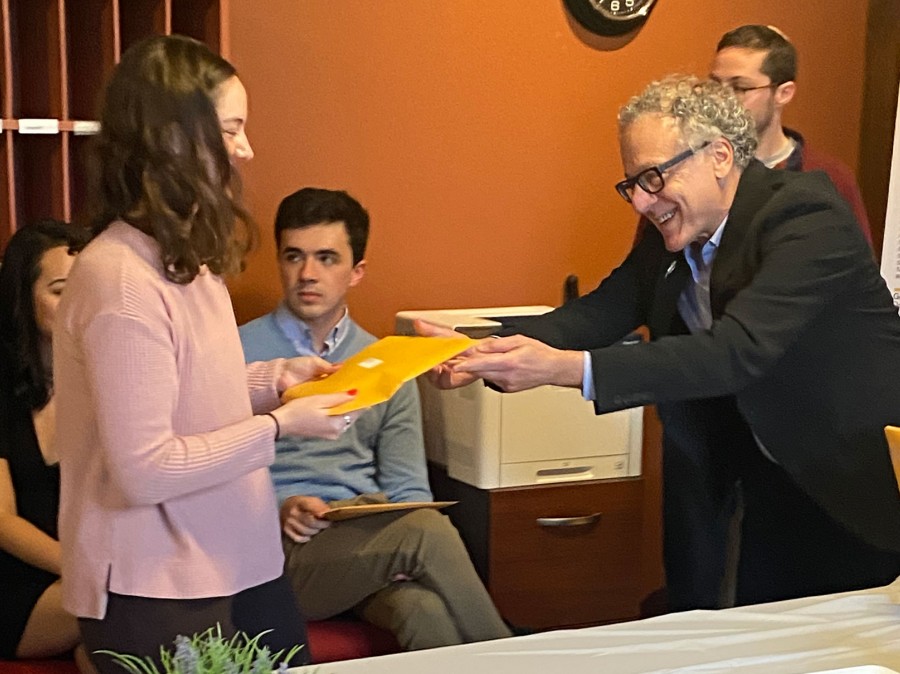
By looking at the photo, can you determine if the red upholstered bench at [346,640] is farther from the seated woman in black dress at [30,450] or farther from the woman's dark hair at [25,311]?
the woman's dark hair at [25,311]

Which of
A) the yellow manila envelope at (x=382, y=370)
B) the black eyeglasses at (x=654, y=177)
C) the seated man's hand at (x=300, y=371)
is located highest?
the black eyeglasses at (x=654, y=177)

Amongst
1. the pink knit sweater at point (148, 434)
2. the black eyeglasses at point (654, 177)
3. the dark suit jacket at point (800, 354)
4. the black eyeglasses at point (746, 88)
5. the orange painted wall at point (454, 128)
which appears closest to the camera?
the pink knit sweater at point (148, 434)

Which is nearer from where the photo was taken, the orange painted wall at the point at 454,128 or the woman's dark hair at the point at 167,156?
the woman's dark hair at the point at 167,156

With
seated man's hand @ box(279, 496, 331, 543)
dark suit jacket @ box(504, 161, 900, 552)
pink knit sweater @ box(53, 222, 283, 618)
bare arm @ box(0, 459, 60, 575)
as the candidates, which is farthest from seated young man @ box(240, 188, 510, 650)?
pink knit sweater @ box(53, 222, 283, 618)

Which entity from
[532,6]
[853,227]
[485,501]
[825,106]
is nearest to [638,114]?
[853,227]

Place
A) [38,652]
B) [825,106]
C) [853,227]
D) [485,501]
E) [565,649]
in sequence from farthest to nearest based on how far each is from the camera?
[825,106]
[485,501]
[38,652]
[853,227]
[565,649]

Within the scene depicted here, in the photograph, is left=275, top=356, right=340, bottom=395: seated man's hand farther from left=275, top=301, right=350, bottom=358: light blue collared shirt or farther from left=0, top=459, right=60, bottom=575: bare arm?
left=275, top=301, right=350, bottom=358: light blue collared shirt

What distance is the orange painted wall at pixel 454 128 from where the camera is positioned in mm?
2965

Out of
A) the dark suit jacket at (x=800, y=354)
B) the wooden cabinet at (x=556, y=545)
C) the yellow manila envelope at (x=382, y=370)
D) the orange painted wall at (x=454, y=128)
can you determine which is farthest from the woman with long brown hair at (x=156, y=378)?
the orange painted wall at (x=454, y=128)

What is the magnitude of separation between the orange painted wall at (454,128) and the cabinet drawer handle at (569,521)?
752 mm

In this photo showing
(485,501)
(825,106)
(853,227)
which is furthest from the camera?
(825,106)

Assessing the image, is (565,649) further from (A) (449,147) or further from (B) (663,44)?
(B) (663,44)

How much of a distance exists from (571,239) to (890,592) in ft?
6.07

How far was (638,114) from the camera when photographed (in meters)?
2.00
